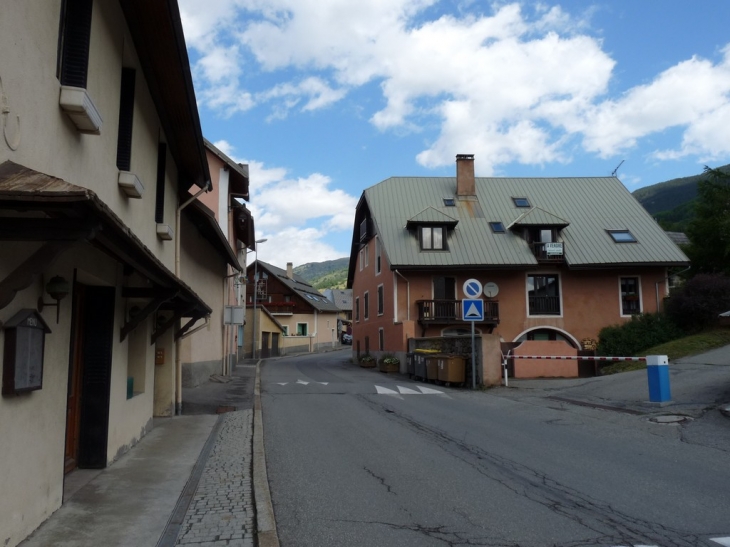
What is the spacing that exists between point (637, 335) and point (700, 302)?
3.19m

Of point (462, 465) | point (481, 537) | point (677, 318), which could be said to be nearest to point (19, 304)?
point (481, 537)

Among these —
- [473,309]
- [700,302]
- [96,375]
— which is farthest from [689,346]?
[96,375]

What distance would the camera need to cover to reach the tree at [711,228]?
3456 cm

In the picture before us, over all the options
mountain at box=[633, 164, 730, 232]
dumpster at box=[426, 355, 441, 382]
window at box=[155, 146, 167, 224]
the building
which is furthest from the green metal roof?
mountain at box=[633, 164, 730, 232]

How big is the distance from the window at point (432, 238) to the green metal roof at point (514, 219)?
38cm

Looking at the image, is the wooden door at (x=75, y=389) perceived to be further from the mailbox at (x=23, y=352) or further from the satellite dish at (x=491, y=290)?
the satellite dish at (x=491, y=290)

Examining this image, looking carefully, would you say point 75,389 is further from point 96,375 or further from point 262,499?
point 262,499

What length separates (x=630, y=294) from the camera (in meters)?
32.2

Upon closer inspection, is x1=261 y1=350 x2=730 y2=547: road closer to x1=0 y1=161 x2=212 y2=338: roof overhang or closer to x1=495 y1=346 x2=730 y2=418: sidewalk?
x1=495 y1=346 x2=730 y2=418: sidewalk

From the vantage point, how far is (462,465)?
317 inches

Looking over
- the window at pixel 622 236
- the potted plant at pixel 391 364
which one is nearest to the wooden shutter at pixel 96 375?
the potted plant at pixel 391 364

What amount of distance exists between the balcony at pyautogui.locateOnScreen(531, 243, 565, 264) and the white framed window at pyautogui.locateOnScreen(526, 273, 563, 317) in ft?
2.66

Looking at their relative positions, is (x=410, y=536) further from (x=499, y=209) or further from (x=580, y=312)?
(x=499, y=209)

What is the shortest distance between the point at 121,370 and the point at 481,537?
18.4 ft
